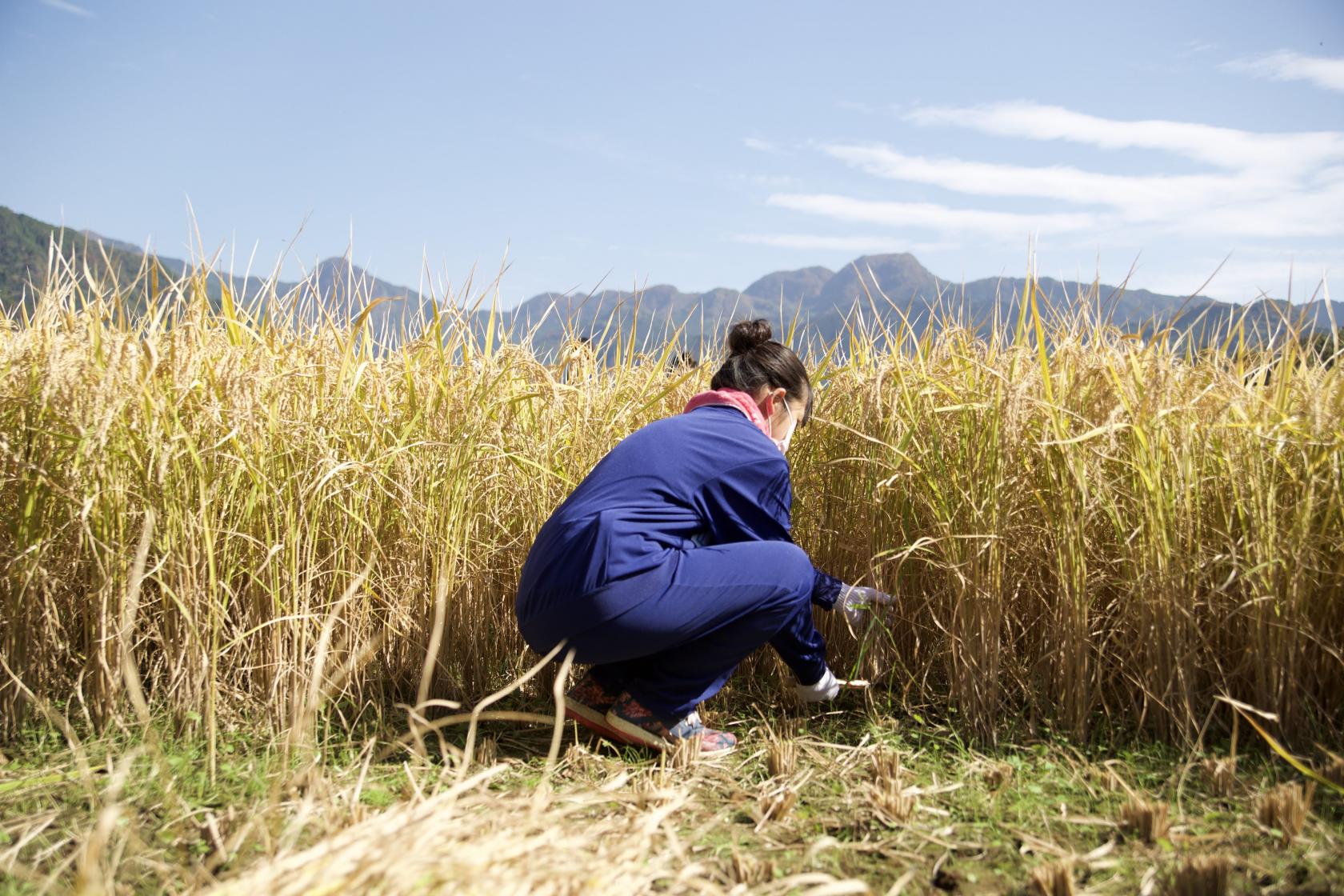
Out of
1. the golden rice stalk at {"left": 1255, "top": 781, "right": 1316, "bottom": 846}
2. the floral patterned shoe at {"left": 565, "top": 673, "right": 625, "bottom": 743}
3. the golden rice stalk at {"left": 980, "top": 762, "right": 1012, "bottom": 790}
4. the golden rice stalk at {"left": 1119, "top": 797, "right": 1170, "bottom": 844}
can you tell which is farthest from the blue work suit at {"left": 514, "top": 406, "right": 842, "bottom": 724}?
the golden rice stalk at {"left": 1255, "top": 781, "right": 1316, "bottom": 846}

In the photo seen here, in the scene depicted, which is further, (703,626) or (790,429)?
(790,429)

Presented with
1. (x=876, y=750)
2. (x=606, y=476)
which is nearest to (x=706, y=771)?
(x=876, y=750)

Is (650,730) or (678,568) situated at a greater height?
(678,568)

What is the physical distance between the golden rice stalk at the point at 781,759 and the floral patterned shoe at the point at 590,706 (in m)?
0.41

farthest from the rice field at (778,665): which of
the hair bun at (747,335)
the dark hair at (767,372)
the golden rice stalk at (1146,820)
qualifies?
the hair bun at (747,335)

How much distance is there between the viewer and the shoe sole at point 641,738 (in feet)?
7.56

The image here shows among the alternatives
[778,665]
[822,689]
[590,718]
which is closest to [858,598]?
[822,689]

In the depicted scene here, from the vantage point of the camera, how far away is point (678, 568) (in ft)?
7.26

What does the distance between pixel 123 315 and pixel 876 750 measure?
7.53ft

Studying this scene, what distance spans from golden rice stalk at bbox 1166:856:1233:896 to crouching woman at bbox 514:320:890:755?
1.01 meters

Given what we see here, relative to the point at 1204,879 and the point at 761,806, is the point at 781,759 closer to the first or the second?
the point at 761,806

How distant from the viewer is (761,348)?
8.27ft

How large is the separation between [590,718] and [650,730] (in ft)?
0.61

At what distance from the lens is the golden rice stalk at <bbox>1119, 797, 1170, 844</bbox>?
5.76ft
